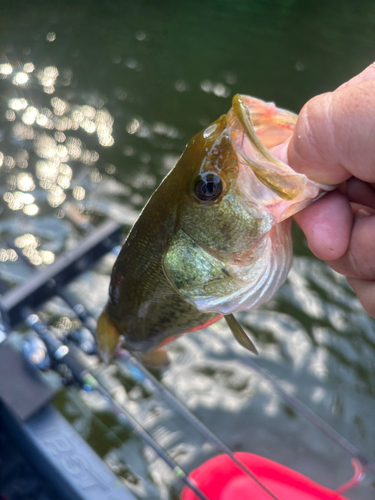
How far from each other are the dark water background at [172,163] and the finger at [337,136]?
1937mm

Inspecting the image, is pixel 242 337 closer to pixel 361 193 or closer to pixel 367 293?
pixel 367 293

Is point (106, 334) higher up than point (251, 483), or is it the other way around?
point (106, 334)

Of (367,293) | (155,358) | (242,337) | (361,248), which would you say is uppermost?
(361,248)

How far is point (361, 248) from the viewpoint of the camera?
3.35 ft

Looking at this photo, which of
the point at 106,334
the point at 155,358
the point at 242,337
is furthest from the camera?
the point at 155,358

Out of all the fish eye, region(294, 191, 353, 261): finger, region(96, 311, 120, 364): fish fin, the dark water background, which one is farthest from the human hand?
the dark water background

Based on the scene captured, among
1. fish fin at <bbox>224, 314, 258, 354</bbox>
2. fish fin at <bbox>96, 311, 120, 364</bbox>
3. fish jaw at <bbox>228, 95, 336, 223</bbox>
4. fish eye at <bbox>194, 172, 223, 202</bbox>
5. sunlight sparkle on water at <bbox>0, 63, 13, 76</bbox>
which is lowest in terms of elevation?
sunlight sparkle on water at <bbox>0, 63, 13, 76</bbox>

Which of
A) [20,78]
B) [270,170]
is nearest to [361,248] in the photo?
[270,170]

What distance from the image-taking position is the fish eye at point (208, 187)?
0.99 m

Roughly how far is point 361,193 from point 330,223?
→ 17 cm

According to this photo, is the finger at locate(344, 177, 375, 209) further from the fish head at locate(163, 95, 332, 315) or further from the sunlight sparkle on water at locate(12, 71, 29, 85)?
the sunlight sparkle on water at locate(12, 71, 29, 85)

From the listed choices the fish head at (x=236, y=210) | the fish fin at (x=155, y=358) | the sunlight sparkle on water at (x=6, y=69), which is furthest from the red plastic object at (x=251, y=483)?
the sunlight sparkle on water at (x=6, y=69)

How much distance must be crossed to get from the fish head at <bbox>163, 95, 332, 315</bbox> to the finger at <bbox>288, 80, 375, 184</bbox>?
5 cm

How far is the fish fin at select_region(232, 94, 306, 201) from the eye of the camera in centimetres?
89
